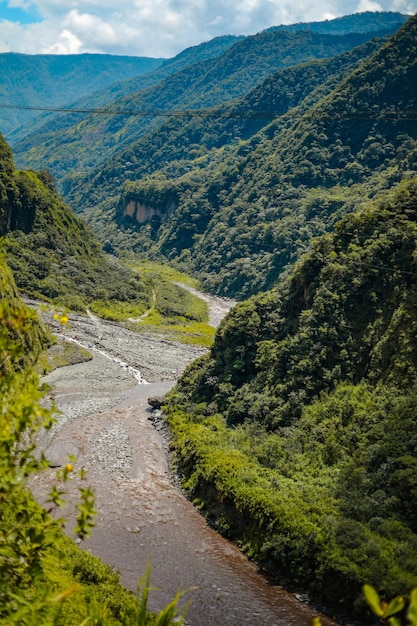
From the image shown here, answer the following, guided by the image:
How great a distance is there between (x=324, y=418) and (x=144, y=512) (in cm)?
1075

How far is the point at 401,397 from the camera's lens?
2930 centimetres

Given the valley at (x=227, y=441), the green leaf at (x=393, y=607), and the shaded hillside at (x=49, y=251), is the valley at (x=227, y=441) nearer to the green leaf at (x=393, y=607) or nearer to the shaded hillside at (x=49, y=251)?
the green leaf at (x=393, y=607)

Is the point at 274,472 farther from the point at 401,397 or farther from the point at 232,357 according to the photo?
the point at 232,357

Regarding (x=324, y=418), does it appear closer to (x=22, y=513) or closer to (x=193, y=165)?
(x=22, y=513)

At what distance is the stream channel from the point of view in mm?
21438

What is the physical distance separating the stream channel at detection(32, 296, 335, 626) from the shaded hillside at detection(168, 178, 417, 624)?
1.20 meters

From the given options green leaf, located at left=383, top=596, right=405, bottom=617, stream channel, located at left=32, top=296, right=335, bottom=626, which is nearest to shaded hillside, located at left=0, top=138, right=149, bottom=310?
stream channel, located at left=32, top=296, right=335, bottom=626

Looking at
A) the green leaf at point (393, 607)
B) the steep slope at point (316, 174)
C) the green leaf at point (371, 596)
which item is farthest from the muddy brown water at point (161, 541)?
the steep slope at point (316, 174)

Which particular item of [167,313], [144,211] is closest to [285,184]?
[167,313]

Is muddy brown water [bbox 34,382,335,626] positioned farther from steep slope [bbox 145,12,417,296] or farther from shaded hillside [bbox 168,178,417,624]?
steep slope [bbox 145,12,417,296]

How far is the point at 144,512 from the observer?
1123 inches

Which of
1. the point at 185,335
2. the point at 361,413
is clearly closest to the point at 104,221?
the point at 185,335

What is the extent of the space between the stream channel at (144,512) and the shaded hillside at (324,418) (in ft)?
3.95

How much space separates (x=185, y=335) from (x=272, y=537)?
174 feet
